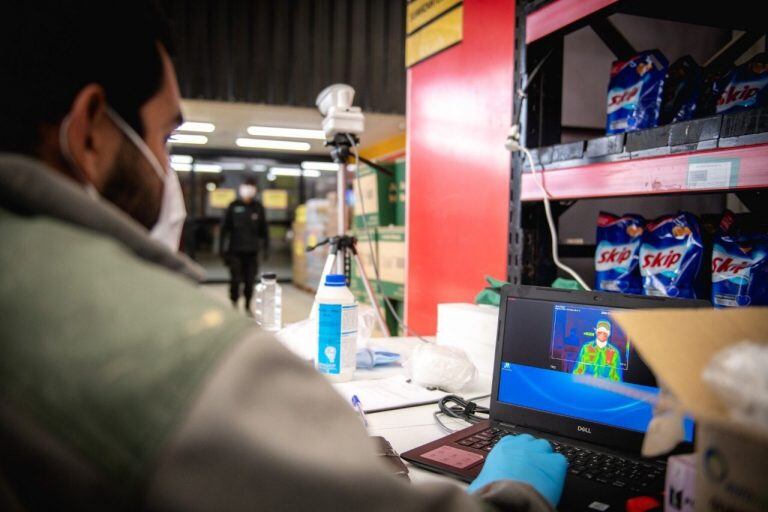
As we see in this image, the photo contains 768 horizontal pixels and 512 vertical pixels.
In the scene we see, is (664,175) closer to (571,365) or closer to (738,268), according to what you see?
(738,268)

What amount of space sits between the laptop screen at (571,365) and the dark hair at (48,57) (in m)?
0.82

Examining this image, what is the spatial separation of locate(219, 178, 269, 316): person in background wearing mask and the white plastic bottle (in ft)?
15.7

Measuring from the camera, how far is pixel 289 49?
5.09 metres

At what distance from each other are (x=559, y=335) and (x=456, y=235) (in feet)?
3.77

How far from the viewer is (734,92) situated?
1.14m

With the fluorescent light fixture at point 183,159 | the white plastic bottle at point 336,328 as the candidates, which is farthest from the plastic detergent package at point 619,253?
the fluorescent light fixture at point 183,159

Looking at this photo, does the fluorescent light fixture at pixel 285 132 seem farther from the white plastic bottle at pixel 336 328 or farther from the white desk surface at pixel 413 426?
the white desk surface at pixel 413 426

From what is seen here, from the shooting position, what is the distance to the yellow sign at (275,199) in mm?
9953

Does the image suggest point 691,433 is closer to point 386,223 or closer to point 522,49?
point 522,49

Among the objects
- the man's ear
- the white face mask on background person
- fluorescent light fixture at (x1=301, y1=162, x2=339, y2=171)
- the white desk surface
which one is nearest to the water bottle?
the white desk surface

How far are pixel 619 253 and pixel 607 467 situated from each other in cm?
71

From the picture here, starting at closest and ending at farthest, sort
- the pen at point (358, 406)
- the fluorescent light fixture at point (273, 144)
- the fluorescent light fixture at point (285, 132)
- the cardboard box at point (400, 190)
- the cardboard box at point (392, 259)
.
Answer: the pen at point (358, 406)
the cardboard box at point (392, 259)
the cardboard box at point (400, 190)
the fluorescent light fixture at point (285, 132)
the fluorescent light fixture at point (273, 144)

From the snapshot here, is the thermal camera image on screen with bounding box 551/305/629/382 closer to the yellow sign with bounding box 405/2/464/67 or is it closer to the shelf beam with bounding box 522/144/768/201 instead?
the shelf beam with bounding box 522/144/768/201

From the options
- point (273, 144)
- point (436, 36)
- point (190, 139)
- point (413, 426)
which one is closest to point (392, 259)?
point (436, 36)
